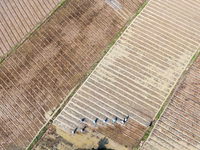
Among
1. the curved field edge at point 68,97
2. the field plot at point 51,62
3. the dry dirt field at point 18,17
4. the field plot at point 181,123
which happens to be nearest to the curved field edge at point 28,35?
the dry dirt field at point 18,17

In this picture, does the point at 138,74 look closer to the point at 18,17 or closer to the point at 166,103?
the point at 166,103

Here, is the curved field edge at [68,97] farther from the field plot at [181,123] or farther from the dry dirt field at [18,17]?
the dry dirt field at [18,17]

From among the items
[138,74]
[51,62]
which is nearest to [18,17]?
[51,62]

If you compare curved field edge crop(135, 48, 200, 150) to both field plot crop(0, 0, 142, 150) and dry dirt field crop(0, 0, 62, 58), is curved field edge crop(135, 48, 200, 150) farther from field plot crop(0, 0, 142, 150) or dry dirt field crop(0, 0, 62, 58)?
dry dirt field crop(0, 0, 62, 58)

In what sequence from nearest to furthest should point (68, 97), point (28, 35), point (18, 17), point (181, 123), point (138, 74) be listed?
point (181, 123), point (68, 97), point (138, 74), point (28, 35), point (18, 17)

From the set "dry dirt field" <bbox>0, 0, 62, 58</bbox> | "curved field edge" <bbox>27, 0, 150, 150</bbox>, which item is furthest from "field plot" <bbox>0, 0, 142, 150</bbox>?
"dry dirt field" <bbox>0, 0, 62, 58</bbox>

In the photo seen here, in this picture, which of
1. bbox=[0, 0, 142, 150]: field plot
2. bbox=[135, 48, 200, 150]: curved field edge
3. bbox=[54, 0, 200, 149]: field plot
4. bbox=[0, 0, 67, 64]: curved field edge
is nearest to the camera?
bbox=[135, 48, 200, 150]: curved field edge
